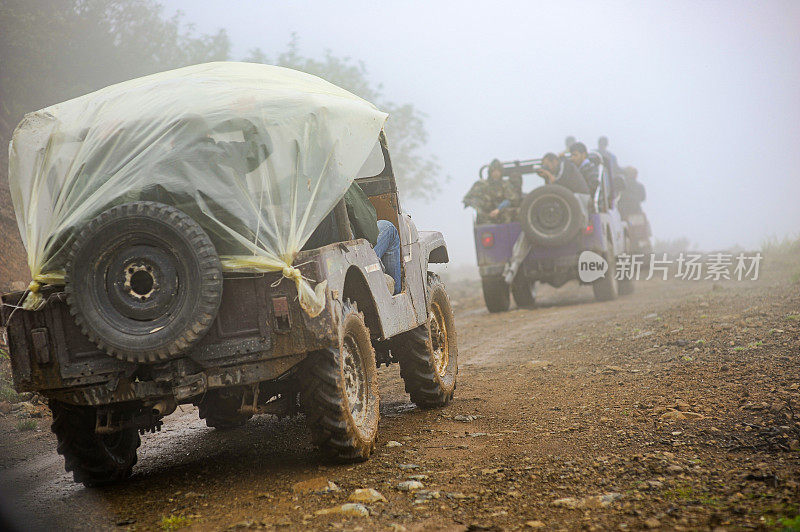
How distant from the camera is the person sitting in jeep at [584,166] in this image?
48.0 feet

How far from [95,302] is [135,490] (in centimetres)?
124

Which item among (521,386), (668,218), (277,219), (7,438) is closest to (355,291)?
(277,219)

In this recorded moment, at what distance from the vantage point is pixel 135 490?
494cm

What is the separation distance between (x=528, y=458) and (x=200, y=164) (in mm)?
2468

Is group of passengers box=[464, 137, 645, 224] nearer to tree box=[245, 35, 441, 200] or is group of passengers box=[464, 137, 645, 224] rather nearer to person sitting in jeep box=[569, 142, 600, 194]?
person sitting in jeep box=[569, 142, 600, 194]

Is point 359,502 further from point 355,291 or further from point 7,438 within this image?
point 7,438

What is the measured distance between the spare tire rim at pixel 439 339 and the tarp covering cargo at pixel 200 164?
7.55 ft

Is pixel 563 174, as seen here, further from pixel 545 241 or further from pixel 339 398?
pixel 339 398

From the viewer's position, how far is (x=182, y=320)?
4340mm

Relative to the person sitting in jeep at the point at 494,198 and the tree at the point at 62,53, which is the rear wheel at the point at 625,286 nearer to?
the person sitting in jeep at the point at 494,198

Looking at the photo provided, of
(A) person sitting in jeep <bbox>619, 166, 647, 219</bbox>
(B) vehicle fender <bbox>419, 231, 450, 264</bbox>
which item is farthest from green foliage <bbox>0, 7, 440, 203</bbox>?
(B) vehicle fender <bbox>419, 231, 450, 264</bbox>

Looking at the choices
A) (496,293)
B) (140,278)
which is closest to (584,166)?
(496,293)

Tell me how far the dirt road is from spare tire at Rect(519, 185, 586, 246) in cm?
470

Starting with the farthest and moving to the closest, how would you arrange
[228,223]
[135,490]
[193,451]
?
[193,451] < [135,490] < [228,223]
